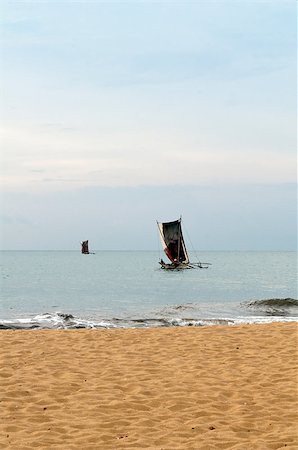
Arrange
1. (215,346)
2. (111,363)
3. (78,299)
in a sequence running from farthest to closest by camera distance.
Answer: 1. (78,299)
2. (215,346)
3. (111,363)

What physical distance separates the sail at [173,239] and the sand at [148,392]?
49.9 metres

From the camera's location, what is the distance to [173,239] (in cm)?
6438

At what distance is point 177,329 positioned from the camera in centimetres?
1444

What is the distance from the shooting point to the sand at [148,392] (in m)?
6.35

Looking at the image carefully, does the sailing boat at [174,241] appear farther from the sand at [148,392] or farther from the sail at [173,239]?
the sand at [148,392]

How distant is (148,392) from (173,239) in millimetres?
56292

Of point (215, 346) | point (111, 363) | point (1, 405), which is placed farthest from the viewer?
point (215, 346)

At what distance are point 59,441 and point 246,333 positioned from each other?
838cm

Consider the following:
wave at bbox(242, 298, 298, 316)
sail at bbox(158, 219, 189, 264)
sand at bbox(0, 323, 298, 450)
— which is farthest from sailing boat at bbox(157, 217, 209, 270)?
sand at bbox(0, 323, 298, 450)

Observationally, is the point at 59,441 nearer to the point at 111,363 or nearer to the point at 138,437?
the point at 138,437

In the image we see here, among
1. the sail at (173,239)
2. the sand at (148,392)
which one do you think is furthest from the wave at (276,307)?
the sail at (173,239)

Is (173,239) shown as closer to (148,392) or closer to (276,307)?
(276,307)

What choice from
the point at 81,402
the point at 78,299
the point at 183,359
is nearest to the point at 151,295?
the point at 78,299

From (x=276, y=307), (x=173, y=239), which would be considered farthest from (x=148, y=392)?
(x=173, y=239)
